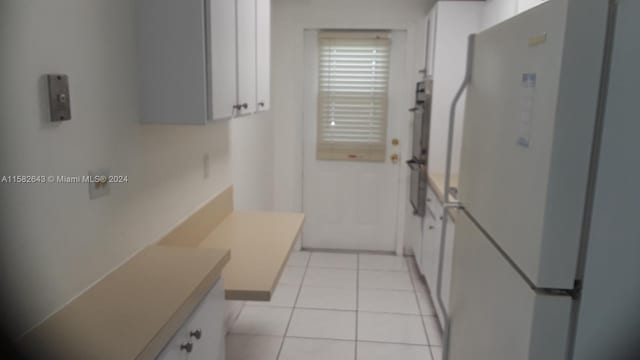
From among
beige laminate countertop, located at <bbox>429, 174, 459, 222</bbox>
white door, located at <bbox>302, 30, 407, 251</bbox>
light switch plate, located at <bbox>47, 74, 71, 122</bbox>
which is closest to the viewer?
light switch plate, located at <bbox>47, 74, 71, 122</bbox>

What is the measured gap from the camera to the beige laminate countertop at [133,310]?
1096 mm

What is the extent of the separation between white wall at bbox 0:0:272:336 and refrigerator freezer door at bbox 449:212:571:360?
47.8 inches

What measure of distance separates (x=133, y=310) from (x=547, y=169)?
43.2 inches

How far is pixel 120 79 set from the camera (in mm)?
1601

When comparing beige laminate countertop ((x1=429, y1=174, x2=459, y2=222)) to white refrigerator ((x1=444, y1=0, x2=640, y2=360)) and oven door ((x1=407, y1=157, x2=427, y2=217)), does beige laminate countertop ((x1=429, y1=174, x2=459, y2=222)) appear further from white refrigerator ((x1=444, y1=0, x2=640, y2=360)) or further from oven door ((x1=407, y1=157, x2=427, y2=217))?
white refrigerator ((x1=444, y1=0, x2=640, y2=360))

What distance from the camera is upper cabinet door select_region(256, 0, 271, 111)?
2.58m

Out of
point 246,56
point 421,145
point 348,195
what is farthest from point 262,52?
point 348,195

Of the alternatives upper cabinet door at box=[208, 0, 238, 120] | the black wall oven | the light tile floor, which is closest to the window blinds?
the black wall oven

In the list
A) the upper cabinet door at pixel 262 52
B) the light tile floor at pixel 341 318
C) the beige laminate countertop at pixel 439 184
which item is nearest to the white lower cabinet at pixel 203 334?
the light tile floor at pixel 341 318

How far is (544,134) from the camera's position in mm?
1119

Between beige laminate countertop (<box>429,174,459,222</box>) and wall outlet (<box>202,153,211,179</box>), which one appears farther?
beige laminate countertop (<box>429,174,459,222</box>)

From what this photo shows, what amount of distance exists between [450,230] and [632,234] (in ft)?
5.24

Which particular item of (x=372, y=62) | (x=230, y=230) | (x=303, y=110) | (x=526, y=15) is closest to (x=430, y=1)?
(x=372, y=62)

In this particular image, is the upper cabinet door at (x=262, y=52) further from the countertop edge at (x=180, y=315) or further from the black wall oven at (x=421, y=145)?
the black wall oven at (x=421, y=145)
